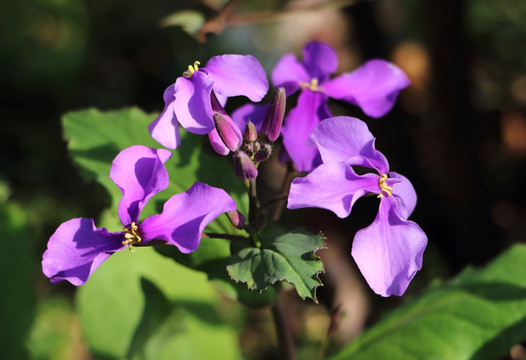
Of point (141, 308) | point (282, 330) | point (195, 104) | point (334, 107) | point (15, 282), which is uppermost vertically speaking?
point (195, 104)

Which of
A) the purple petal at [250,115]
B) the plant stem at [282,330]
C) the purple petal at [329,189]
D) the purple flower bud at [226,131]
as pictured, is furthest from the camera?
the plant stem at [282,330]

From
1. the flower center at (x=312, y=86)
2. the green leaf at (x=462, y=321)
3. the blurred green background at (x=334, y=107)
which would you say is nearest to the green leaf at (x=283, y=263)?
the flower center at (x=312, y=86)

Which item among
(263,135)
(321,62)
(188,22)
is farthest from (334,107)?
(263,135)

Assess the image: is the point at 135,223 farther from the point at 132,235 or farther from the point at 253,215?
the point at 253,215

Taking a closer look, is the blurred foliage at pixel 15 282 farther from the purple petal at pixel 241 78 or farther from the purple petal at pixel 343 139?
the purple petal at pixel 343 139

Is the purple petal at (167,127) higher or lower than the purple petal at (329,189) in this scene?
higher

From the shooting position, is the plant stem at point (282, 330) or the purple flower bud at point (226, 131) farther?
the plant stem at point (282, 330)
